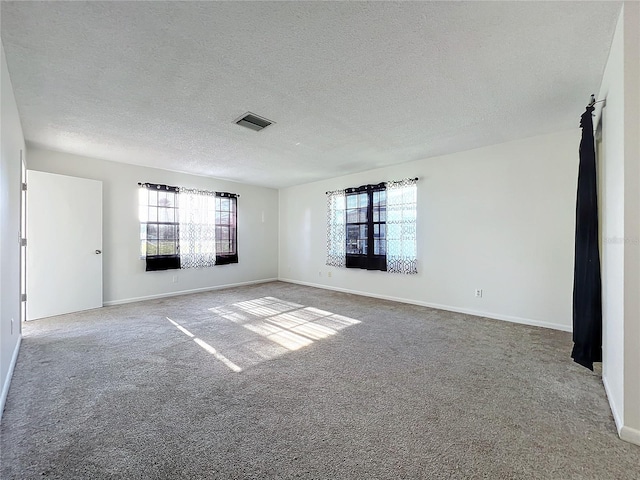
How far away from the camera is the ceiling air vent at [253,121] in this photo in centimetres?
296

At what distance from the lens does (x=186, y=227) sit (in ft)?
18.2

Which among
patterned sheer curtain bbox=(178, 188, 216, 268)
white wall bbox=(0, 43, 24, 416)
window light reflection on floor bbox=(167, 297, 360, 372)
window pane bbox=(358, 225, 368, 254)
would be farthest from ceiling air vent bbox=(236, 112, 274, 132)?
patterned sheer curtain bbox=(178, 188, 216, 268)

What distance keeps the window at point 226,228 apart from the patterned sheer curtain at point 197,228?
10cm

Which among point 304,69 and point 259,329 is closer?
point 304,69

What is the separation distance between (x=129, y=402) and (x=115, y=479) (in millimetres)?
709

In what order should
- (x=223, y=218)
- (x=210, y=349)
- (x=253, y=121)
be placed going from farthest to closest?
(x=223, y=218), (x=253, y=121), (x=210, y=349)

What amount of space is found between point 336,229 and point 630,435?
188 inches

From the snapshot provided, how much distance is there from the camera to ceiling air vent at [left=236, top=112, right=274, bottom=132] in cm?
296

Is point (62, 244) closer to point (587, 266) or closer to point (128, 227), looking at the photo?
point (128, 227)

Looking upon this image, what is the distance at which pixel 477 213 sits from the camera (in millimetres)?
4098

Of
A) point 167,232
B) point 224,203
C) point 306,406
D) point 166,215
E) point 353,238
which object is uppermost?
point 224,203

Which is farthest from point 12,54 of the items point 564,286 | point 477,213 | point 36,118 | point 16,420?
point 564,286

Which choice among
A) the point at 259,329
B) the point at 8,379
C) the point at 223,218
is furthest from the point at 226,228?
the point at 8,379

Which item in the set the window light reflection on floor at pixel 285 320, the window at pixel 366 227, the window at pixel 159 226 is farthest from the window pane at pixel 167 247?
the window at pixel 366 227
